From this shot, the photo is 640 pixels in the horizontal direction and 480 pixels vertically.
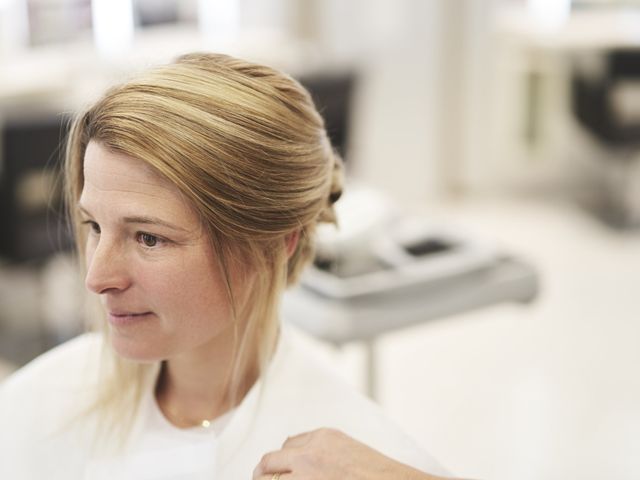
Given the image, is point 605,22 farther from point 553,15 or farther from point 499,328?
point 499,328

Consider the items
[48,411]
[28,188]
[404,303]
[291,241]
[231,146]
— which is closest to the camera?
[231,146]

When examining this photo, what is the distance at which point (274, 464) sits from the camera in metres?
0.91

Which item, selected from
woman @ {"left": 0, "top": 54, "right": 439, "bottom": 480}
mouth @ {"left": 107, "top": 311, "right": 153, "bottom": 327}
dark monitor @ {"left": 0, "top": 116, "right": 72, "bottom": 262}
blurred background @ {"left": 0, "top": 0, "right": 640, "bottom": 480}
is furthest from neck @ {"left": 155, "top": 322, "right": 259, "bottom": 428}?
dark monitor @ {"left": 0, "top": 116, "right": 72, "bottom": 262}

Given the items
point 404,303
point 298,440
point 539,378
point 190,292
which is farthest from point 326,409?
point 539,378

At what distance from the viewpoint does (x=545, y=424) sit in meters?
2.49

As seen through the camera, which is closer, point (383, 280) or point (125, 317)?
point (125, 317)

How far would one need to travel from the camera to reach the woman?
2.89ft

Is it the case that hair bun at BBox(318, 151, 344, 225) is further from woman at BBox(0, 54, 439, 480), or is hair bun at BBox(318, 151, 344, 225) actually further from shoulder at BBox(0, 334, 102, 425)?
shoulder at BBox(0, 334, 102, 425)

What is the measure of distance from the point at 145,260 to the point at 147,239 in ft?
0.07

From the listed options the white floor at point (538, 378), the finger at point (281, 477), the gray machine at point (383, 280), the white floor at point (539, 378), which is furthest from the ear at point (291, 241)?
the white floor at point (539, 378)

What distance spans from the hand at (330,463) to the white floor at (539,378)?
1.30m

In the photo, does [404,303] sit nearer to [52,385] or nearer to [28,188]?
[52,385]

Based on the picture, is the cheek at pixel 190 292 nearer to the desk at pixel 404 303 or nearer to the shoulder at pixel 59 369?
the shoulder at pixel 59 369

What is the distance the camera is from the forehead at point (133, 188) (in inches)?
34.7
